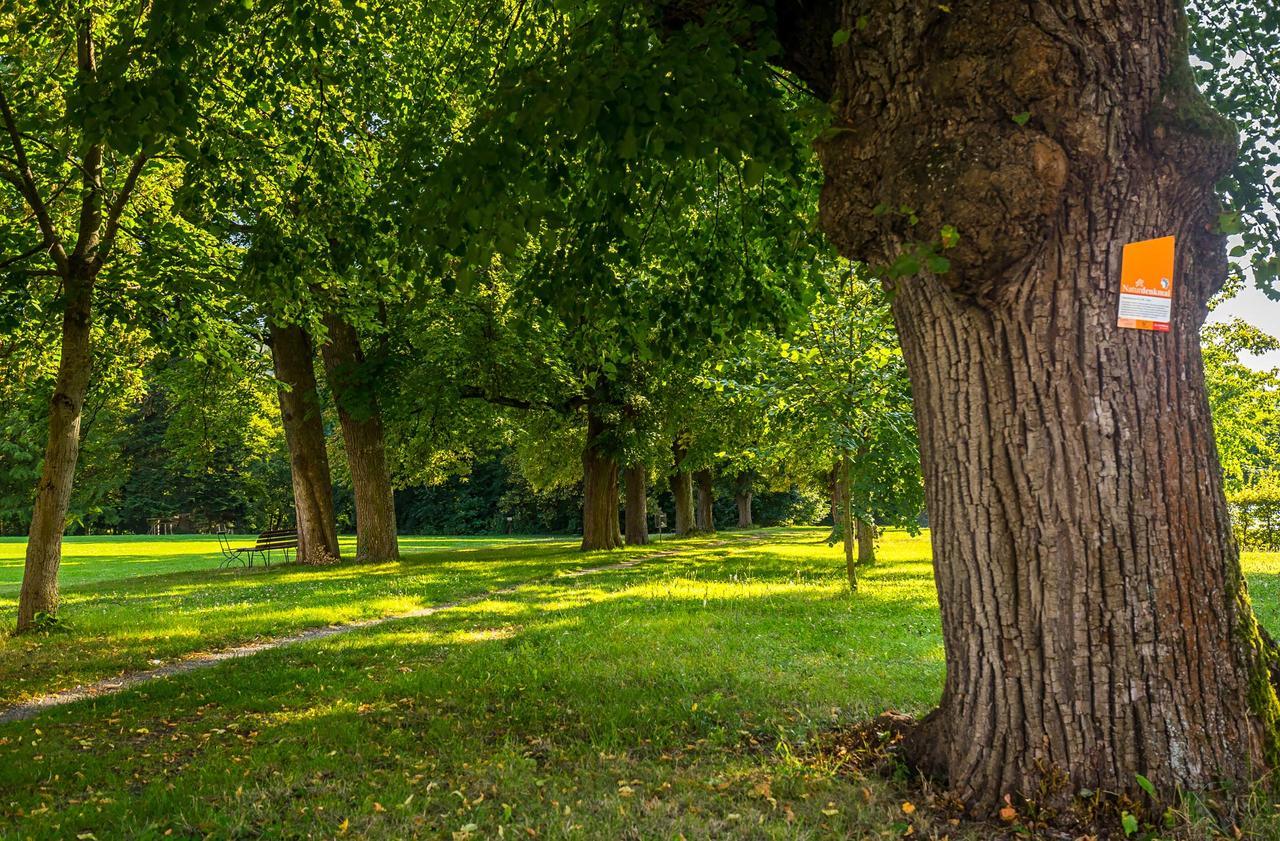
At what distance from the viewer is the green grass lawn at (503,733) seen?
373 cm

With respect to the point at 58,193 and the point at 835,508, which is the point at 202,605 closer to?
the point at 58,193

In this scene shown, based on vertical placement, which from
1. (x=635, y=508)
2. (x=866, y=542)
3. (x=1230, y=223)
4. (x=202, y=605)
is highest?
(x=1230, y=223)

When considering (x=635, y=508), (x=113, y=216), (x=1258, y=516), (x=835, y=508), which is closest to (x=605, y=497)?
(x=635, y=508)

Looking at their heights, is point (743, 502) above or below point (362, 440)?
below

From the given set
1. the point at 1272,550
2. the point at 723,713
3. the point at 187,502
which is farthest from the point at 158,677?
the point at 187,502

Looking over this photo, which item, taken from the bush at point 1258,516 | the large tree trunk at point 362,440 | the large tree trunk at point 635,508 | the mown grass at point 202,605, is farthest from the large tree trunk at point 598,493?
the bush at point 1258,516

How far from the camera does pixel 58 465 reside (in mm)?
9219

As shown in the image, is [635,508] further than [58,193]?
Answer: Yes

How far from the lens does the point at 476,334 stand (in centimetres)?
1853

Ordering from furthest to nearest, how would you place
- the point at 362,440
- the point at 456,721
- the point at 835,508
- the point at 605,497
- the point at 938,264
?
the point at 605,497
the point at 835,508
the point at 362,440
the point at 456,721
the point at 938,264

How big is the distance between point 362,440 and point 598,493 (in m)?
6.71

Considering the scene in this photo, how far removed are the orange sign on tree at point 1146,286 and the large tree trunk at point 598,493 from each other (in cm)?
→ 1905

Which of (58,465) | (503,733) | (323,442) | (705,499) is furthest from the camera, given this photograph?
(705,499)

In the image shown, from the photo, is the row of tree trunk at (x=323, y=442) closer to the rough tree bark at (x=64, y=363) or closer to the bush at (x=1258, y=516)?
the rough tree bark at (x=64, y=363)
